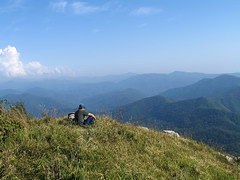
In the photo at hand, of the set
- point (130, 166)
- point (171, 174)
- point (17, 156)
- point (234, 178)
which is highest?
point (17, 156)

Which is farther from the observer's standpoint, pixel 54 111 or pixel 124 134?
pixel 54 111

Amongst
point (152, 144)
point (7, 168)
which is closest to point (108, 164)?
point (7, 168)

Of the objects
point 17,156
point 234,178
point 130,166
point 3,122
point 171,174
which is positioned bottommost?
point 234,178

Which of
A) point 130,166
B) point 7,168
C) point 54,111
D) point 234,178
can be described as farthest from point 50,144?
point 234,178

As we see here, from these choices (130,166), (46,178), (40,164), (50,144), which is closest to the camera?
(46,178)

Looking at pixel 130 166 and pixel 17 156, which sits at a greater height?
pixel 17 156

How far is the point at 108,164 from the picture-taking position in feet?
19.3

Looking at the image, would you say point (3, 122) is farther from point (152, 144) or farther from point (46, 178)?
point (152, 144)

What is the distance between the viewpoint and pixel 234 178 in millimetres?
7082

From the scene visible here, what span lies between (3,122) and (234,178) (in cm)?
800

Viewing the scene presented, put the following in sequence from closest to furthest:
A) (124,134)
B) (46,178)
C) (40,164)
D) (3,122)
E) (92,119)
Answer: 1. (46,178)
2. (40,164)
3. (3,122)
4. (124,134)
5. (92,119)

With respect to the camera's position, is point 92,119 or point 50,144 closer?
point 50,144

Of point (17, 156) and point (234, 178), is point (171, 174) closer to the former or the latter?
point (234, 178)

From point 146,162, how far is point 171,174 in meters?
0.86
